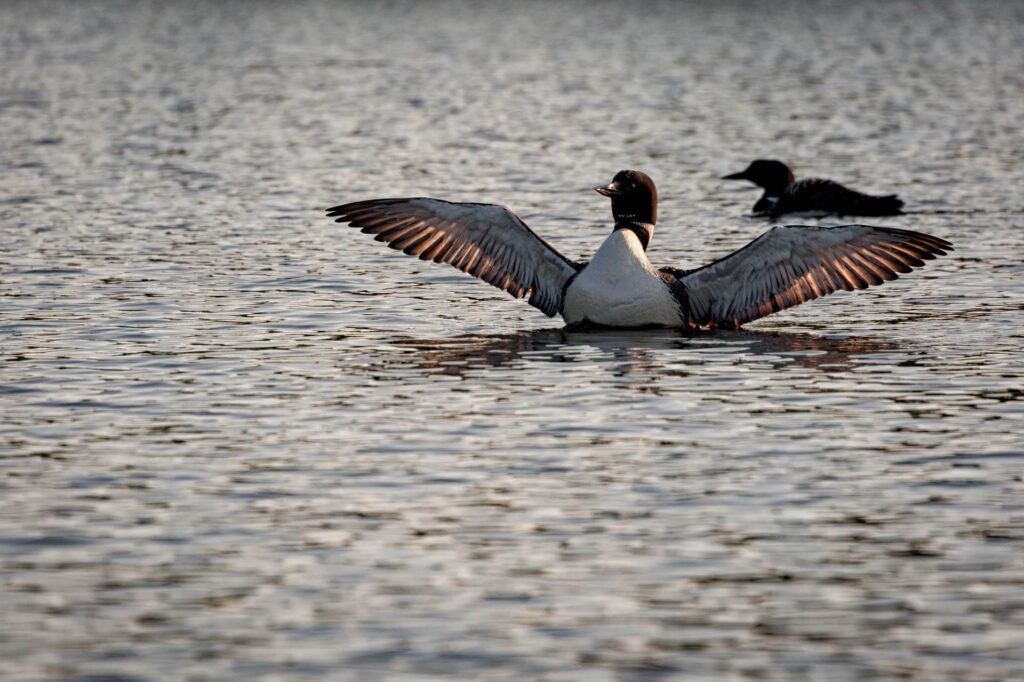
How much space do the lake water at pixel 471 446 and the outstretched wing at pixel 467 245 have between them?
459 millimetres

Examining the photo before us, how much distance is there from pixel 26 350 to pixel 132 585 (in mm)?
6159

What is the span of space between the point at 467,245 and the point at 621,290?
5.60 ft

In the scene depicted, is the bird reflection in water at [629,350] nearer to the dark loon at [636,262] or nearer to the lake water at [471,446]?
the lake water at [471,446]

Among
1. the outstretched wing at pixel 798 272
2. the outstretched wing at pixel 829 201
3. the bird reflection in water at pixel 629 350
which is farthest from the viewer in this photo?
the outstretched wing at pixel 829 201

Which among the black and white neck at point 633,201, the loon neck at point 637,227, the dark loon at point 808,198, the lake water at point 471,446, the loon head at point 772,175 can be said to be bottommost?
the lake water at point 471,446

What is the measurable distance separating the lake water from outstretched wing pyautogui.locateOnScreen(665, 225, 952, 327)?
1.20 ft

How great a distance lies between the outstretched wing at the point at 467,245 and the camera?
50.0 feet

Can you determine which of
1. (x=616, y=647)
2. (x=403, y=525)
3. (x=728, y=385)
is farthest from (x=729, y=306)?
(x=616, y=647)

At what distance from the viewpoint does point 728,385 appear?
1255 centimetres

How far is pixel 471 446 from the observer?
1057 cm

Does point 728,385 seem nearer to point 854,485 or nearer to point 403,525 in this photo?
point 854,485

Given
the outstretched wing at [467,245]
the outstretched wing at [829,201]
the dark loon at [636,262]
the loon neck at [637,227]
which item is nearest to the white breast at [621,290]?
the dark loon at [636,262]

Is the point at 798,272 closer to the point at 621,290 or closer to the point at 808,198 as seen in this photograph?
the point at 621,290

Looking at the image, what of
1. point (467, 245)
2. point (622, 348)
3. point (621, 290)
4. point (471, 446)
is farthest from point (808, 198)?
point (471, 446)
